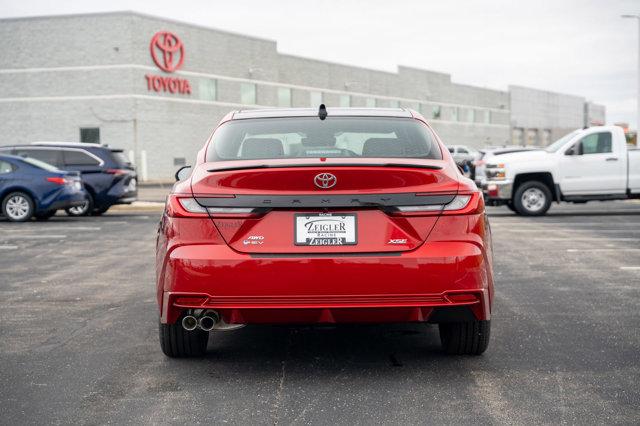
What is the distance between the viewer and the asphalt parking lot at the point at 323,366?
14.3 ft

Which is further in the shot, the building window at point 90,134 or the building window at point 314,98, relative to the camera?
the building window at point 314,98

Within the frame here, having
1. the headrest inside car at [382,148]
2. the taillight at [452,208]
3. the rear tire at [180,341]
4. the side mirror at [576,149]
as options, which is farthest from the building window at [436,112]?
the taillight at [452,208]

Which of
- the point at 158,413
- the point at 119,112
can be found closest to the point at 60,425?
the point at 158,413

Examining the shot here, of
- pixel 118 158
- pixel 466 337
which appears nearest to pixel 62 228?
pixel 118 158

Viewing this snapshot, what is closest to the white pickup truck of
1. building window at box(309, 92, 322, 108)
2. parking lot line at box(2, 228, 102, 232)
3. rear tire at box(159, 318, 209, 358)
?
parking lot line at box(2, 228, 102, 232)

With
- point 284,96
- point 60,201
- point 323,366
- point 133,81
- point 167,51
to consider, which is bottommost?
point 323,366

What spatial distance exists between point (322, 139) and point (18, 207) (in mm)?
14253

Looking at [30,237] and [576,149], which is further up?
[576,149]

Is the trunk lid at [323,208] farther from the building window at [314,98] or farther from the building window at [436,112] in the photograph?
the building window at [436,112]

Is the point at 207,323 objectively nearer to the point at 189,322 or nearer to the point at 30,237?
the point at 189,322

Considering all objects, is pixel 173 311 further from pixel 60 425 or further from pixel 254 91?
pixel 254 91

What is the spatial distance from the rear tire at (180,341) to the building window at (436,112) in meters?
68.3

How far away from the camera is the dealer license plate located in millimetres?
4754

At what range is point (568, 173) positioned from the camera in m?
19.3
